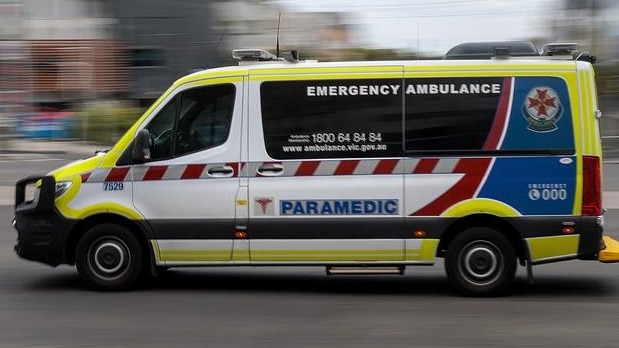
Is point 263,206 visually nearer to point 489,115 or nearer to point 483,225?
point 483,225

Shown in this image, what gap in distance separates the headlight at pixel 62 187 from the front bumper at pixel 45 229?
2.3 inches

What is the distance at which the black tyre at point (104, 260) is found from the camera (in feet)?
27.7

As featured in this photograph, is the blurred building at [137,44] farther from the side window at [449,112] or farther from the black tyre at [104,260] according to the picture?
the side window at [449,112]

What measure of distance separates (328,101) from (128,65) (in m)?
25.8

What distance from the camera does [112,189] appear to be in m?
8.37

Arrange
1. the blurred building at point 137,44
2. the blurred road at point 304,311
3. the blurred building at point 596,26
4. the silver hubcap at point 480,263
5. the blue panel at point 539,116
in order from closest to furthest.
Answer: the blurred road at point 304,311
the blue panel at point 539,116
the silver hubcap at point 480,263
the blurred building at point 596,26
the blurred building at point 137,44

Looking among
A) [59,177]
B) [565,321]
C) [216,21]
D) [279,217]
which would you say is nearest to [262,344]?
[279,217]

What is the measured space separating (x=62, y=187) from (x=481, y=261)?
3.80m

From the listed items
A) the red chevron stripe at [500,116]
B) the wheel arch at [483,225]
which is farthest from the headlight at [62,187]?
the red chevron stripe at [500,116]

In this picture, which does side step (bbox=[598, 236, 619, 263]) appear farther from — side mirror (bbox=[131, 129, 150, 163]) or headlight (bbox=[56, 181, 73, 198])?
headlight (bbox=[56, 181, 73, 198])

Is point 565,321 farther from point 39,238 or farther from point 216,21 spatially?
point 216,21

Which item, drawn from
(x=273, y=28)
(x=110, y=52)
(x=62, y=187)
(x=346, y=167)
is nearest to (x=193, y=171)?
(x=62, y=187)

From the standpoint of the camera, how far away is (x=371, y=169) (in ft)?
26.4

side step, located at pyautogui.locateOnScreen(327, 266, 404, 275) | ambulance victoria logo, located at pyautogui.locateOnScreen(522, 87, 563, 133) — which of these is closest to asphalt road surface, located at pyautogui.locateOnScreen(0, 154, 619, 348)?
side step, located at pyautogui.locateOnScreen(327, 266, 404, 275)
